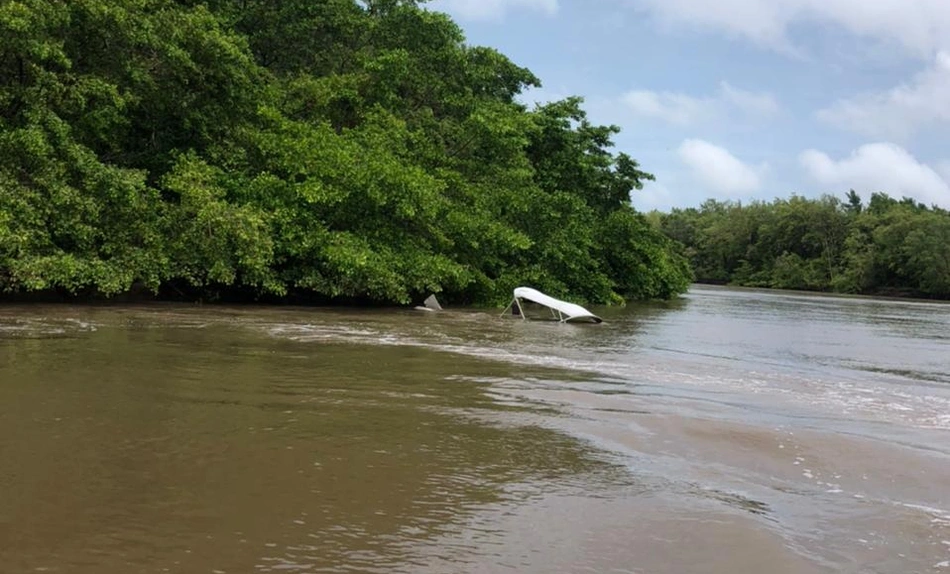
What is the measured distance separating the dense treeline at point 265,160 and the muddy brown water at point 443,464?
247 inches

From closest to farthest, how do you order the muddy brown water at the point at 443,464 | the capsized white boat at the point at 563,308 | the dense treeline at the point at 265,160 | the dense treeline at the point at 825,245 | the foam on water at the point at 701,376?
the muddy brown water at the point at 443,464 → the foam on water at the point at 701,376 → the dense treeline at the point at 265,160 → the capsized white boat at the point at 563,308 → the dense treeline at the point at 825,245

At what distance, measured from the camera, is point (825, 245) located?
293ft

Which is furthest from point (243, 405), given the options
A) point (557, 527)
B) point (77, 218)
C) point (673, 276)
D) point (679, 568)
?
point (673, 276)

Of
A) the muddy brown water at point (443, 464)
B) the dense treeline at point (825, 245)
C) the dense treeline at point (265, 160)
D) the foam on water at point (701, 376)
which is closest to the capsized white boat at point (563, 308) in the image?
the dense treeline at point (265, 160)

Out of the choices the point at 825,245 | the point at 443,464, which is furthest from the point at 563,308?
the point at 825,245

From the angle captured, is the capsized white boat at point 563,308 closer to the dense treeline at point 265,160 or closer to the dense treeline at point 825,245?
the dense treeline at point 265,160

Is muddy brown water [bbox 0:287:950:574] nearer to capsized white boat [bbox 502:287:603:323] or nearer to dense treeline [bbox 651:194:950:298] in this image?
capsized white boat [bbox 502:287:603:323]

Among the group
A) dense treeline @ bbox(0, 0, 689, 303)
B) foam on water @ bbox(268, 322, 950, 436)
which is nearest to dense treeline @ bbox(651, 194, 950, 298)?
dense treeline @ bbox(0, 0, 689, 303)

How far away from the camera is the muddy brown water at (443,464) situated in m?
3.49

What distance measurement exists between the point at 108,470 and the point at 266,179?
51.3 ft

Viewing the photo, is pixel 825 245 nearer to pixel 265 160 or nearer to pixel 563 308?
pixel 563 308

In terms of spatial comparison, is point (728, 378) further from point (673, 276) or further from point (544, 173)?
point (673, 276)

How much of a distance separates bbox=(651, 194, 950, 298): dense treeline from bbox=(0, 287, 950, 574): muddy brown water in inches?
2793

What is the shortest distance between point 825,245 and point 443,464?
311ft
